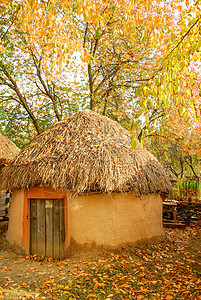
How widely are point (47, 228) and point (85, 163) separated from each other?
6.87 ft

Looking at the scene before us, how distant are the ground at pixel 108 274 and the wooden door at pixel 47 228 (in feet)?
0.93

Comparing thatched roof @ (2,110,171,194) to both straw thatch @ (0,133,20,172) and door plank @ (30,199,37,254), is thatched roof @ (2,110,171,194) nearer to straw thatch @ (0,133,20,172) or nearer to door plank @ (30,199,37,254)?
door plank @ (30,199,37,254)

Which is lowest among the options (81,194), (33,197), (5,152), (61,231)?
(61,231)

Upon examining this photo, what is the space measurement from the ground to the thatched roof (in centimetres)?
169

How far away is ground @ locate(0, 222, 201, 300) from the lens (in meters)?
4.64

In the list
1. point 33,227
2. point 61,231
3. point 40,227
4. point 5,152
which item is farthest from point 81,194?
point 5,152

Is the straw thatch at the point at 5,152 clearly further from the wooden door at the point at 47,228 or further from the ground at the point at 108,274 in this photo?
the wooden door at the point at 47,228

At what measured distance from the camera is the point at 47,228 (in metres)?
6.80

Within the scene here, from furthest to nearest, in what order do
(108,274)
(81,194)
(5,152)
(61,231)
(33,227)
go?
1. (5,152)
2. (33,227)
3. (61,231)
4. (81,194)
5. (108,274)

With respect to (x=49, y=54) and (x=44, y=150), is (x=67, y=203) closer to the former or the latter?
(x=44, y=150)

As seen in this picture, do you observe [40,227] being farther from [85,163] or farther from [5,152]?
[5,152]

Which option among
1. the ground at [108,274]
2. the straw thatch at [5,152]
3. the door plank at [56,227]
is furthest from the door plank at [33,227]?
the straw thatch at [5,152]

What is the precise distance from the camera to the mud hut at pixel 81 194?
21.1 feet

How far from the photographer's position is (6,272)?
551 centimetres
